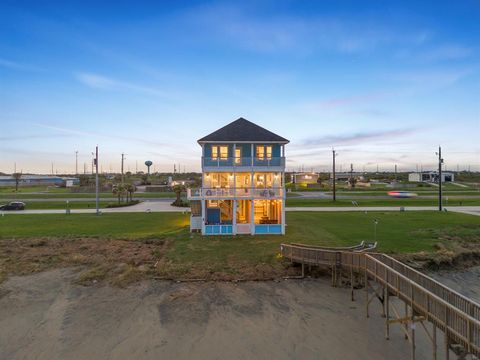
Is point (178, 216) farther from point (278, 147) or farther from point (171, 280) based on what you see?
point (171, 280)

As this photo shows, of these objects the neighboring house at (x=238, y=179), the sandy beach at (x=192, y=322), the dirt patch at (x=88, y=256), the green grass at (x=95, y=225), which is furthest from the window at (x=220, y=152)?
the sandy beach at (x=192, y=322)

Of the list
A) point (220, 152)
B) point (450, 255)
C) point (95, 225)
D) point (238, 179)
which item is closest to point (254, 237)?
point (238, 179)

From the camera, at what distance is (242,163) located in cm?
2603

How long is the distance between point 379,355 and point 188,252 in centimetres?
1390

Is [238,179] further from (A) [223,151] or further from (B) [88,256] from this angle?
(B) [88,256]

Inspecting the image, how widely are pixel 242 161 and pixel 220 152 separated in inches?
91.0

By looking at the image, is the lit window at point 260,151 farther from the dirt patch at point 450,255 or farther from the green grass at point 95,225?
the dirt patch at point 450,255

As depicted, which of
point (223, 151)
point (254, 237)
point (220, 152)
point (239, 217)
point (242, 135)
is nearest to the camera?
point (254, 237)

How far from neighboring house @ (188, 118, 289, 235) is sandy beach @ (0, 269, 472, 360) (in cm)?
995

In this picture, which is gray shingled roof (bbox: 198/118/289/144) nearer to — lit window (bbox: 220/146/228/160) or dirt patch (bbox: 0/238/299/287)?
lit window (bbox: 220/146/228/160)

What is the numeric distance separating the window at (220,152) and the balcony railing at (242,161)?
0.34 metres

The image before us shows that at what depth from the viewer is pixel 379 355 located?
10602 mm

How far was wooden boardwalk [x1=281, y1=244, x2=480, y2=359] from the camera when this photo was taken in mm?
9094

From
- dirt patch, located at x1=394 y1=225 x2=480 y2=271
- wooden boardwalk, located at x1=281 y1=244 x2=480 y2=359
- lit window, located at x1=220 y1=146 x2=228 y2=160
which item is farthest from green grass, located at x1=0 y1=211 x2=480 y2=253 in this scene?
lit window, located at x1=220 y1=146 x2=228 y2=160
